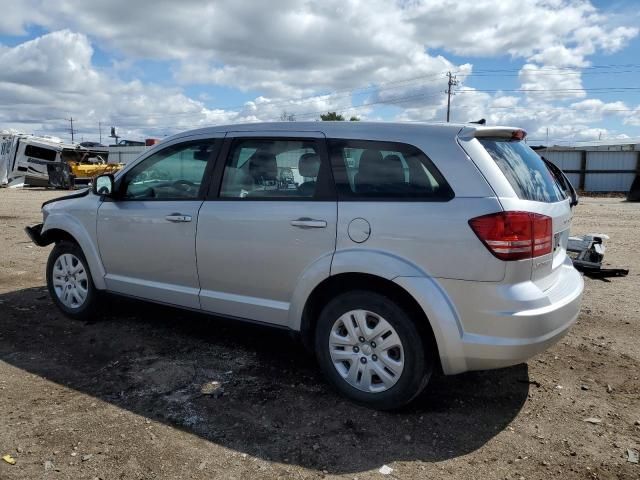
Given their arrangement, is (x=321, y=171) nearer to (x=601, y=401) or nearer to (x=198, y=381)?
(x=198, y=381)

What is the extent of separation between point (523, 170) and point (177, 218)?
2.53 metres

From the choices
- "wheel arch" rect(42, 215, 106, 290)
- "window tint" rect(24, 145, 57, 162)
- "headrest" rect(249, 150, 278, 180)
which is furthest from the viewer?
"window tint" rect(24, 145, 57, 162)

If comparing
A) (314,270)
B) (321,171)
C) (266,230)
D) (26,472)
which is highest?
(321,171)

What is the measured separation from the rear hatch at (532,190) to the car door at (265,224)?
106 centimetres

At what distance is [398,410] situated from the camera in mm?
3500

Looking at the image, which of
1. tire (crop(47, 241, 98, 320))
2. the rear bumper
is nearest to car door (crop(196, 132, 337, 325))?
the rear bumper

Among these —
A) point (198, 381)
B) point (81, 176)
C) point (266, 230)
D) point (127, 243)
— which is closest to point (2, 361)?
point (127, 243)

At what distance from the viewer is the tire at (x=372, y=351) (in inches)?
131

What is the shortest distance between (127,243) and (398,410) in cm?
266

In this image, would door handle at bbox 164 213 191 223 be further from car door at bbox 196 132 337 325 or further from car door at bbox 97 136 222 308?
car door at bbox 196 132 337 325

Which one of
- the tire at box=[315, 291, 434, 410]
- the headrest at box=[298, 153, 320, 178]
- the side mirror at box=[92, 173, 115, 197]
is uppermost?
the headrest at box=[298, 153, 320, 178]

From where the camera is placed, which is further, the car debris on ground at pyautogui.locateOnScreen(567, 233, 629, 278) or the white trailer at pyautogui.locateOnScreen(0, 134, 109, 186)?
the white trailer at pyautogui.locateOnScreen(0, 134, 109, 186)

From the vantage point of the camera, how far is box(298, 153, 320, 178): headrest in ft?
12.3

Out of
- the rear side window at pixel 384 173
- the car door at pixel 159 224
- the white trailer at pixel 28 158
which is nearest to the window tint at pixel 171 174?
the car door at pixel 159 224
